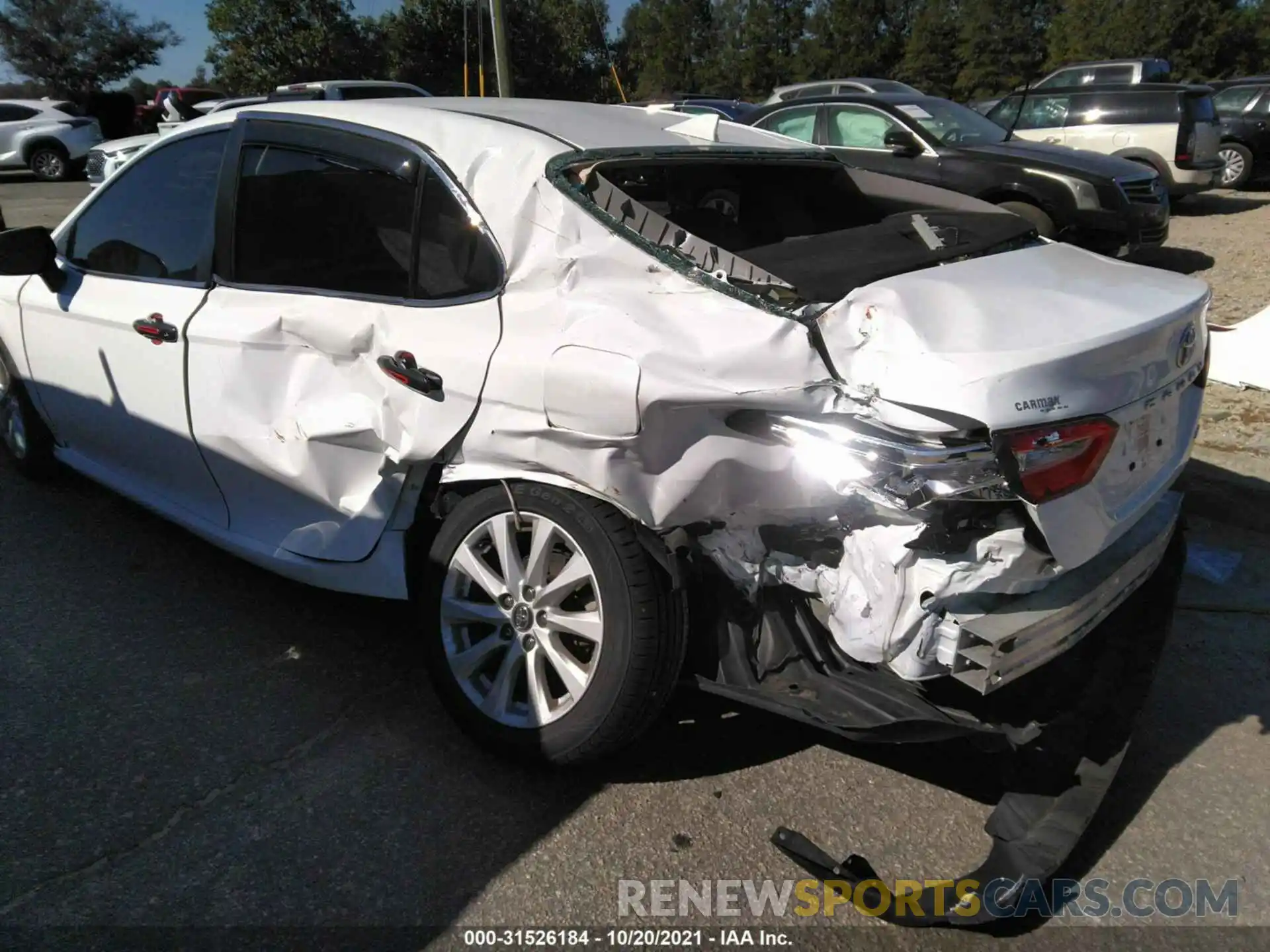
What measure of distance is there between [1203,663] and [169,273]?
148 inches

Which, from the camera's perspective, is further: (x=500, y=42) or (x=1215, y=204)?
(x=1215, y=204)

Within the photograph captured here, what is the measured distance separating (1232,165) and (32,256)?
1690 cm

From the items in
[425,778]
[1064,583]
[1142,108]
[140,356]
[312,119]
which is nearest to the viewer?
[1064,583]

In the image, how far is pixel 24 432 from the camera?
456cm

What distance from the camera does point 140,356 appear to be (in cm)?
350

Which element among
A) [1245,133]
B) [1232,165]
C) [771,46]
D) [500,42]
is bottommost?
[1232,165]

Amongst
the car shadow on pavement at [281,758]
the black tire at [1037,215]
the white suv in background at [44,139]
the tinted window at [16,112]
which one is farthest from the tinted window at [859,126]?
the tinted window at [16,112]

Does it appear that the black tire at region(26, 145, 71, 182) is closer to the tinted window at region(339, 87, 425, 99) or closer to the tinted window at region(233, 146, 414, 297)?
the tinted window at region(339, 87, 425, 99)

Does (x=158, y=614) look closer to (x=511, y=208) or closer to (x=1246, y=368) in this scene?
(x=511, y=208)

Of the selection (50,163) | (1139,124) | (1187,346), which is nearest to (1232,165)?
(1139,124)

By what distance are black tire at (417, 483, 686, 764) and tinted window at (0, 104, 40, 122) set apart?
891 inches

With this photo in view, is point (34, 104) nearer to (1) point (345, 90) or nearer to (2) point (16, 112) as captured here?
(2) point (16, 112)

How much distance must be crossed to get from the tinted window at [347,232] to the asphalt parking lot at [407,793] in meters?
1.24

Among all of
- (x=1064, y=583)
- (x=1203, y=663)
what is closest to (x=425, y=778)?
(x=1064, y=583)
